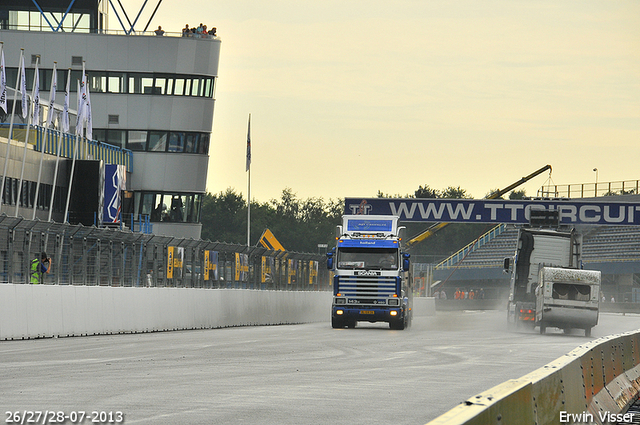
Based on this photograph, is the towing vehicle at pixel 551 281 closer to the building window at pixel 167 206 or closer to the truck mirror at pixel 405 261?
the truck mirror at pixel 405 261

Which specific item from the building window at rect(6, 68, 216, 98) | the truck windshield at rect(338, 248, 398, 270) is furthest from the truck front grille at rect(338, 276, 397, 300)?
the building window at rect(6, 68, 216, 98)

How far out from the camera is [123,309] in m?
25.3

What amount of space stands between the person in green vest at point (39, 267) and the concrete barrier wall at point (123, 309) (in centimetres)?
30

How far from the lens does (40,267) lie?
22.3 m

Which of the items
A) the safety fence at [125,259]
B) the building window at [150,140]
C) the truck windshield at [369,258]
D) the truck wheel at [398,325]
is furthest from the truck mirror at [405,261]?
the building window at [150,140]

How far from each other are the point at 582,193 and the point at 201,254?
6394 centimetres

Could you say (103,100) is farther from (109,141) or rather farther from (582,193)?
(582,193)

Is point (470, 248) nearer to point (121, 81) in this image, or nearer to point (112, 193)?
point (121, 81)

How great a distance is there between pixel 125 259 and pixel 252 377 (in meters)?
13.2

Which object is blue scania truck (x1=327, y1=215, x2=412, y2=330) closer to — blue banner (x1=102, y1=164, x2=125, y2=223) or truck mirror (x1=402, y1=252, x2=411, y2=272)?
truck mirror (x1=402, y1=252, x2=411, y2=272)

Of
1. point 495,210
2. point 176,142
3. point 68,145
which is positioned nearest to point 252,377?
point 495,210

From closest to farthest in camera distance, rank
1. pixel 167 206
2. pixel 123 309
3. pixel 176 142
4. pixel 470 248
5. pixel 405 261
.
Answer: pixel 123 309
pixel 405 261
pixel 167 206
pixel 176 142
pixel 470 248

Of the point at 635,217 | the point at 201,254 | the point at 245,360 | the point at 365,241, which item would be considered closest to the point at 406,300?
the point at 365,241

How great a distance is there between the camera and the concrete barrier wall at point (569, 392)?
17.7ft
